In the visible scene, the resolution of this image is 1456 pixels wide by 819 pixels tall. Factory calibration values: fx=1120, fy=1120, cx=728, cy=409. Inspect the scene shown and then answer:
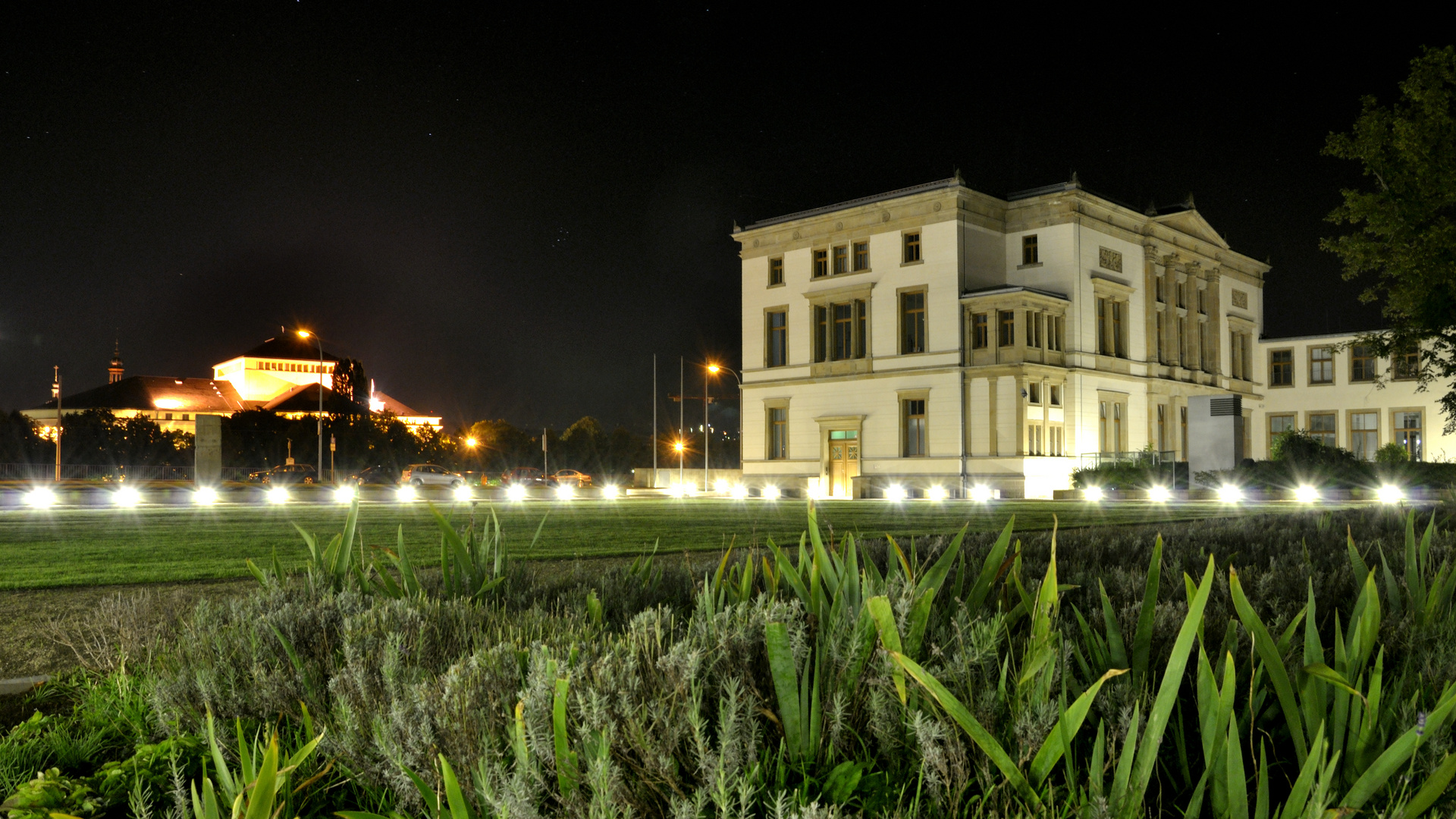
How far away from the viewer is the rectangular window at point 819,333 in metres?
53.2

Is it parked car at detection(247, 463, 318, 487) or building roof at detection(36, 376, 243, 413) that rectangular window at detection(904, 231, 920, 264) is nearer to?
parked car at detection(247, 463, 318, 487)

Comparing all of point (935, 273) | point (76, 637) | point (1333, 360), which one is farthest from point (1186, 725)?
point (1333, 360)

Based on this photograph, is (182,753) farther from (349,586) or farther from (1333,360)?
(1333,360)

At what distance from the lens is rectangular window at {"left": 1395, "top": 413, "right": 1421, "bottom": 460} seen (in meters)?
55.0

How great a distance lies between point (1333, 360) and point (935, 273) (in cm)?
2483

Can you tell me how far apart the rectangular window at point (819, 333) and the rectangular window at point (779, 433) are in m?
3.28

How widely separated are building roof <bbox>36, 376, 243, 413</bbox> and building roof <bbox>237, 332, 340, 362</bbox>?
25.1ft

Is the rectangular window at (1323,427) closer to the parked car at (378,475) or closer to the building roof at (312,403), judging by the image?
the parked car at (378,475)

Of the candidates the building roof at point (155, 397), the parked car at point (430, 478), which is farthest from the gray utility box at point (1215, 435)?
the building roof at point (155, 397)

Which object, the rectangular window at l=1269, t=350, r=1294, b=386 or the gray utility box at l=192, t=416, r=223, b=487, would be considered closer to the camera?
the gray utility box at l=192, t=416, r=223, b=487

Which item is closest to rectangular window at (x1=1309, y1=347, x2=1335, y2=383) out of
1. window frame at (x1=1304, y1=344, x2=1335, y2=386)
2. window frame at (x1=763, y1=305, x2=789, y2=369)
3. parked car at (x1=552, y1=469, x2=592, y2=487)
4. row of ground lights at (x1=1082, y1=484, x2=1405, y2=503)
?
window frame at (x1=1304, y1=344, x2=1335, y2=386)

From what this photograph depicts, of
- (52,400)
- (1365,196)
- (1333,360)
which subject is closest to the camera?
(1365,196)

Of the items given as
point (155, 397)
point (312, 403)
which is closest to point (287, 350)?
point (155, 397)

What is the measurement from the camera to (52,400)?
436 ft
